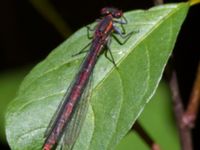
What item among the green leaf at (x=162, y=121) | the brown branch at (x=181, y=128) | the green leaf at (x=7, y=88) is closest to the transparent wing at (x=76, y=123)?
the brown branch at (x=181, y=128)

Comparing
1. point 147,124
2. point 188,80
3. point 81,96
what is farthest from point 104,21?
point 188,80

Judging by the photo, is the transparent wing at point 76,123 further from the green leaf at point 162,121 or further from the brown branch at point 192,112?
the green leaf at point 162,121

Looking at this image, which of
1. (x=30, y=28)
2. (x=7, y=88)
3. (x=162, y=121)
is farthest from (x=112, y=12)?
(x=30, y=28)

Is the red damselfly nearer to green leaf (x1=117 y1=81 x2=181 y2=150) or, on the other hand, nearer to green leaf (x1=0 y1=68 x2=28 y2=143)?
green leaf (x1=117 y1=81 x2=181 y2=150)

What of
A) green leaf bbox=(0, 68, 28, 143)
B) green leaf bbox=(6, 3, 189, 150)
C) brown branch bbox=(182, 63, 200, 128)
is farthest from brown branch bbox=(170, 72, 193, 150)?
green leaf bbox=(0, 68, 28, 143)

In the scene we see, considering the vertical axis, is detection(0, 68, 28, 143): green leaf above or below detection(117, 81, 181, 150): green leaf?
above

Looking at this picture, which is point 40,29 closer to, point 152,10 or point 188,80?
point 188,80

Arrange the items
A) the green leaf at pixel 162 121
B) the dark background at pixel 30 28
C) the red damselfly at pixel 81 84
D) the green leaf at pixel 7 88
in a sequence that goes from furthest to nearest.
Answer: the dark background at pixel 30 28 → the green leaf at pixel 7 88 → the green leaf at pixel 162 121 → the red damselfly at pixel 81 84
